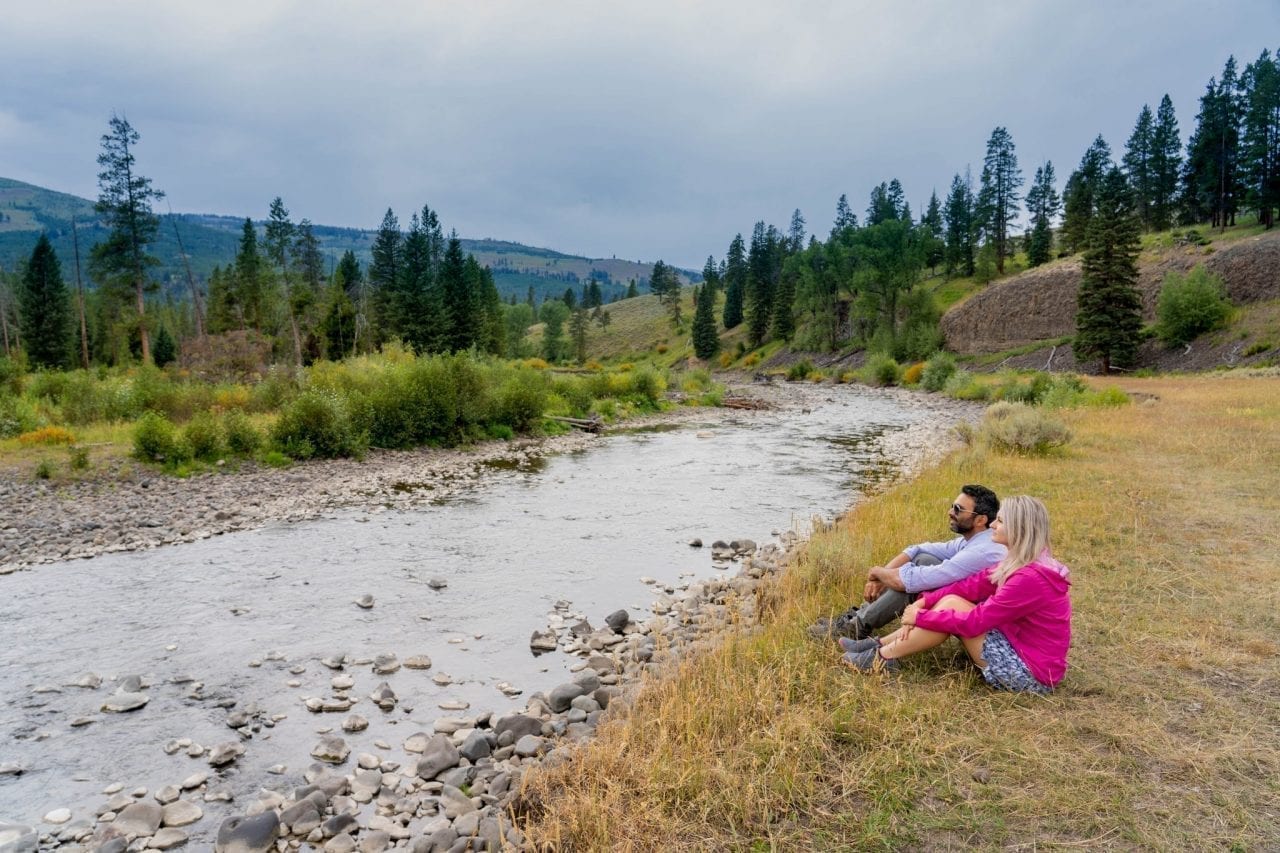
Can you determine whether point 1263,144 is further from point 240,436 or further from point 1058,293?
point 240,436

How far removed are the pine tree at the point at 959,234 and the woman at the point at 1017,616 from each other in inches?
3530

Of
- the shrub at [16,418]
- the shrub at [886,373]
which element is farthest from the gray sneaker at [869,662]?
the shrub at [886,373]

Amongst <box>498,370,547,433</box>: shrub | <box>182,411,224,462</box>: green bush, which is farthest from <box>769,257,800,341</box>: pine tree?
<box>182,411,224,462</box>: green bush

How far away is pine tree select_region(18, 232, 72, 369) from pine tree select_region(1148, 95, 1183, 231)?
112010 mm

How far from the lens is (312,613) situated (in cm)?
874

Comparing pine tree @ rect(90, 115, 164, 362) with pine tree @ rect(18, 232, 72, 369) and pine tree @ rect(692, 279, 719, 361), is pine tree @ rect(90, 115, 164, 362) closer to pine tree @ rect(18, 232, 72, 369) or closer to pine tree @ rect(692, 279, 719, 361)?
pine tree @ rect(18, 232, 72, 369)

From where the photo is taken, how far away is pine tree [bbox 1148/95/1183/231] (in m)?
73.4

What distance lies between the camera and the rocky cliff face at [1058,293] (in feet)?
158

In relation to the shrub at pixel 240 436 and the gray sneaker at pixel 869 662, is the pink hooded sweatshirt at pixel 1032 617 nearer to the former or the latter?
the gray sneaker at pixel 869 662

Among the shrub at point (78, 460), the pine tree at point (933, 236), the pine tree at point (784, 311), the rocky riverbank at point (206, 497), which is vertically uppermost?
the pine tree at point (933, 236)

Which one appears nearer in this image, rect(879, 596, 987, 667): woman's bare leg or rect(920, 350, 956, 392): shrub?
rect(879, 596, 987, 667): woman's bare leg

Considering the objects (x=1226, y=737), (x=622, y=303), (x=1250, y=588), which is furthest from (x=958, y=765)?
(x=622, y=303)

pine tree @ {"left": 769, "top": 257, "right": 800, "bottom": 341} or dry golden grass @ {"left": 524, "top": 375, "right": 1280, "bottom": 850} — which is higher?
pine tree @ {"left": 769, "top": 257, "right": 800, "bottom": 341}

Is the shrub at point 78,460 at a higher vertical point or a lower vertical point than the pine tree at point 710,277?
lower
